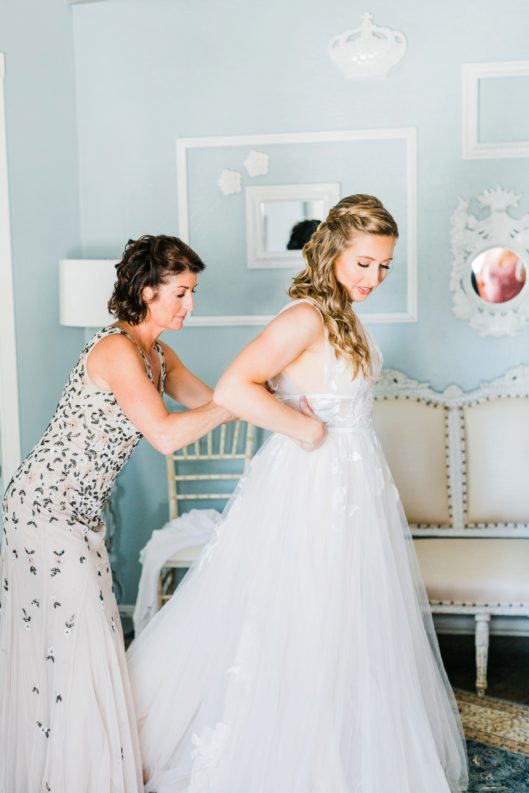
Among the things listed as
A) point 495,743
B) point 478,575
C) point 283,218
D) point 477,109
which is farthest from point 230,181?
point 495,743

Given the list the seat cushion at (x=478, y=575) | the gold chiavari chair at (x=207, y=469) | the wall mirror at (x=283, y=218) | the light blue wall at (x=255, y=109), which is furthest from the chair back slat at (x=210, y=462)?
the seat cushion at (x=478, y=575)

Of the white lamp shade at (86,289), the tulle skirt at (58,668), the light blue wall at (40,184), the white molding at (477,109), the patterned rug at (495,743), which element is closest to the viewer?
the tulle skirt at (58,668)

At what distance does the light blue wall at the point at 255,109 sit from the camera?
383cm

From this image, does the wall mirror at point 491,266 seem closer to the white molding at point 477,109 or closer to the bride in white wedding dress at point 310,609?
the white molding at point 477,109

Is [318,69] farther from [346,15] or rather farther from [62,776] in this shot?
[62,776]

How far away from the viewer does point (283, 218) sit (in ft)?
13.1

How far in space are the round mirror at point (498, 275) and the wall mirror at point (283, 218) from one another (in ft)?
2.17

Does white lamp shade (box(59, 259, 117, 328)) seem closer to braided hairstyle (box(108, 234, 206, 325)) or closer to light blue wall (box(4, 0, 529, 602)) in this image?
light blue wall (box(4, 0, 529, 602))

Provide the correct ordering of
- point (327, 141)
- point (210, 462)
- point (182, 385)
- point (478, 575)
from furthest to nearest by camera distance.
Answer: point (210, 462)
point (327, 141)
point (478, 575)
point (182, 385)

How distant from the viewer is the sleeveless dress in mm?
2318

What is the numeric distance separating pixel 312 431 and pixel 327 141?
1939mm

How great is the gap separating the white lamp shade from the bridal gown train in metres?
1.32

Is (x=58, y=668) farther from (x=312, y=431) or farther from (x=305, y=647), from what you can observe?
(x=312, y=431)

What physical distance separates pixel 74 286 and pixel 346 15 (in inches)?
62.0
